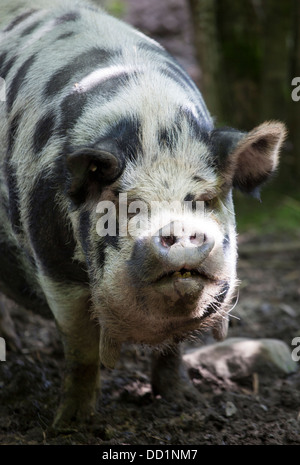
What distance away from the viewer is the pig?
3092 mm

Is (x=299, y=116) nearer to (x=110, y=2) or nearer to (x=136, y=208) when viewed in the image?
(x=110, y=2)

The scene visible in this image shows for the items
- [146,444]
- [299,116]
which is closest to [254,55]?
[299,116]

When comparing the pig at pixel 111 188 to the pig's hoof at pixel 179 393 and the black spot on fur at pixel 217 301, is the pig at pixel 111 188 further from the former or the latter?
the pig's hoof at pixel 179 393

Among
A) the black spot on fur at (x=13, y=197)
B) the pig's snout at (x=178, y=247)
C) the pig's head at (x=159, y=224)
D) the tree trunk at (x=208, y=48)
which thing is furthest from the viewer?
the tree trunk at (x=208, y=48)

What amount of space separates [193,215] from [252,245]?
193 inches

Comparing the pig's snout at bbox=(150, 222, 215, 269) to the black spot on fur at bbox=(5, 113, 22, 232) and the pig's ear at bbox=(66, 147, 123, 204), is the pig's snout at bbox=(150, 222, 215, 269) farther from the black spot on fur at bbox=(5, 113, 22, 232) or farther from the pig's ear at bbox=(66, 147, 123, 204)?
the black spot on fur at bbox=(5, 113, 22, 232)

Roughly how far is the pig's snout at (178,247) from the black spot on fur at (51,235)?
31.3 inches

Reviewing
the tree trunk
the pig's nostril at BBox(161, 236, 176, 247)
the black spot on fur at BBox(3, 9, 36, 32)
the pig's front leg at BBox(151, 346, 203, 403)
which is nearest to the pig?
the pig's nostril at BBox(161, 236, 176, 247)

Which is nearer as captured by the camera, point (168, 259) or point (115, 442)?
point (168, 259)

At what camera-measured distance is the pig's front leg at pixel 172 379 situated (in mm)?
4457

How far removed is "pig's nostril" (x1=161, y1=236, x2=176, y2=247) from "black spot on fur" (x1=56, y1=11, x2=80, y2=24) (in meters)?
1.83

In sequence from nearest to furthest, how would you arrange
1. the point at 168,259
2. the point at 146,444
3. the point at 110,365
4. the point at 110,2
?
the point at 168,259 → the point at 110,365 → the point at 146,444 → the point at 110,2

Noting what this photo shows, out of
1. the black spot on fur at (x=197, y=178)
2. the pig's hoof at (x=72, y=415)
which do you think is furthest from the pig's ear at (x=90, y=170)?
the pig's hoof at (x=72, y=415)

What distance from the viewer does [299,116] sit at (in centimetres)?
874
